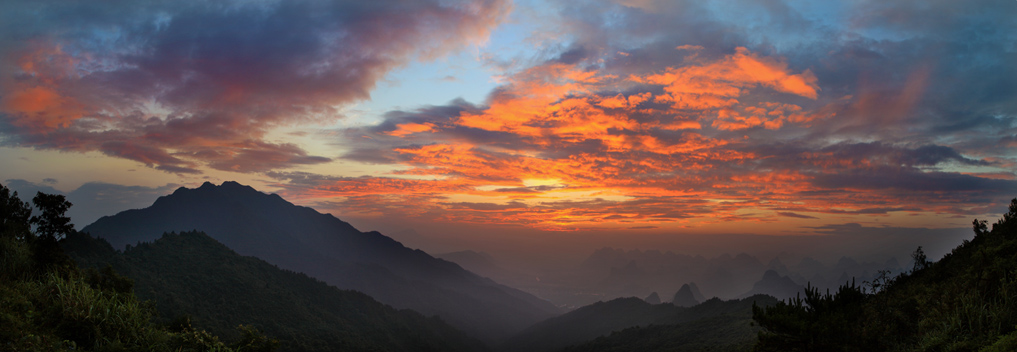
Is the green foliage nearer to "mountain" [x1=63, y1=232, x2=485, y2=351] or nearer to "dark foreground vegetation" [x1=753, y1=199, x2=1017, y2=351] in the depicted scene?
"dark foreground vegetation" [x1=753, y1=199, x2=1017, y2=351]

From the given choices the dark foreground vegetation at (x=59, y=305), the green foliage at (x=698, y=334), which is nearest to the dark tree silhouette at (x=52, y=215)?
the dark foreground vegetation at (x=59, y=305)

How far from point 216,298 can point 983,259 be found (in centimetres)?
16151

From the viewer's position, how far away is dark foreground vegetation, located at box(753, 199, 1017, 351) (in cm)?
1669

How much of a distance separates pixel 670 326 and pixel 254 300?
437 feet

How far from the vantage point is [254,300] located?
137 metres

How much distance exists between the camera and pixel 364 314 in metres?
169

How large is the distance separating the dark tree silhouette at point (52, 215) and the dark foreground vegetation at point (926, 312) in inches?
1430

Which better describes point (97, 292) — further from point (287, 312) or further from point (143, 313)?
point (287, 312)

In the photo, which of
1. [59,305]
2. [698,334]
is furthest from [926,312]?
[698,334]

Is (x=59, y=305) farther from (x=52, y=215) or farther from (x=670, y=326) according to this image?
(x=670, y=326)

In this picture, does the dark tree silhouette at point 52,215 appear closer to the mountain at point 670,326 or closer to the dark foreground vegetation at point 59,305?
Answer: the dark foreground vegetation at point 59,305

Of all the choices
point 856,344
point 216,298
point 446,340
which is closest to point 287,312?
point 216,298

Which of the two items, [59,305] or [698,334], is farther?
[698,334]

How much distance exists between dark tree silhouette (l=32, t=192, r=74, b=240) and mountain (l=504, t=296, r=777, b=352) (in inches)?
3100
